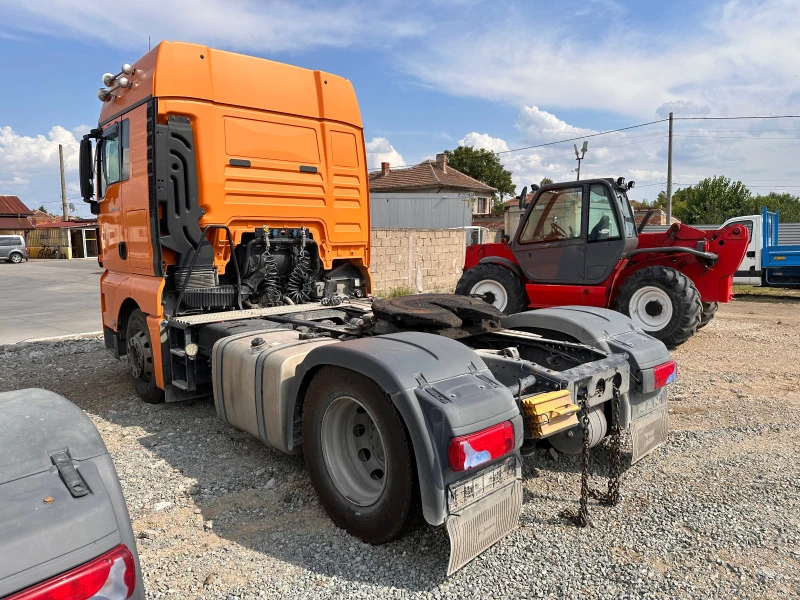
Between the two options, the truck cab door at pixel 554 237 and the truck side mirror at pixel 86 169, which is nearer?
the truck side mirror at pixel 86 169

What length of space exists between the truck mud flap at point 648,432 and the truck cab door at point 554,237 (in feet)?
16.3

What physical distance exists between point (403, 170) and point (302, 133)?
39.5m

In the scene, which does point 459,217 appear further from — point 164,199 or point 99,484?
point 99,484

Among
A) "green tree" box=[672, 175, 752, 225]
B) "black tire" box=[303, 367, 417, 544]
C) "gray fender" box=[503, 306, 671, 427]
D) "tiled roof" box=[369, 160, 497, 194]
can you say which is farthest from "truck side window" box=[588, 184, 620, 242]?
"green tree" box=[672, 175, 752, 225]

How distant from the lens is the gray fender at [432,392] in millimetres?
2590

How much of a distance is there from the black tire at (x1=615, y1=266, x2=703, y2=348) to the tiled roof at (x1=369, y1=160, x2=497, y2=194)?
32693 mm

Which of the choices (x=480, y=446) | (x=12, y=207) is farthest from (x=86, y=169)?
(x=12, y=207)

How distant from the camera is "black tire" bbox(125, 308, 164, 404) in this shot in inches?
213

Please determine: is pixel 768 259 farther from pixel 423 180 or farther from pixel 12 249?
pixel 12 249

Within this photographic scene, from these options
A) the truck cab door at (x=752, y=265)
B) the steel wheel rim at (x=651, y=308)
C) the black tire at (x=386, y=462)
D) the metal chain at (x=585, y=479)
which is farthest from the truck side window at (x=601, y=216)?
the truck cab door at (x=752, y=265)

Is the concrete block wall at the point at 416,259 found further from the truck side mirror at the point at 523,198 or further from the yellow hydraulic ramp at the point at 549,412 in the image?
the yellow hydraulic ramp at the point at 549,412

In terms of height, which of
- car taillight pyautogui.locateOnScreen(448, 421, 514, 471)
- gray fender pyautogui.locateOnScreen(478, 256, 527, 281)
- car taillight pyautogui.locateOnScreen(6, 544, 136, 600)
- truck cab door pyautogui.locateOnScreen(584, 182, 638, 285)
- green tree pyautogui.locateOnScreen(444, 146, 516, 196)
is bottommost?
car taillight pyautogui.locateOnScreen(448, 421, 514, 471)

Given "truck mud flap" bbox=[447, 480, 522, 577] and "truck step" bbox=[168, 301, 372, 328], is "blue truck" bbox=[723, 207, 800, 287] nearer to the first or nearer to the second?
"truck step" bbox=[168, 301, 372, 328]

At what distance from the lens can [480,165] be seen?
5888cm
